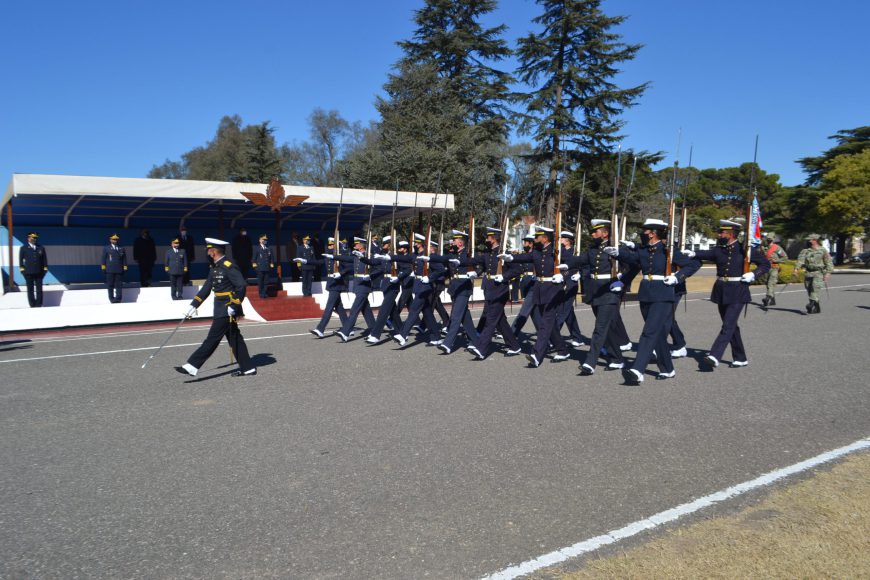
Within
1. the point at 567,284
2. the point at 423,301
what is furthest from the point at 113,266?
the point at 567,284

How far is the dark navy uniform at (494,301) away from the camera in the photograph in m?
9.41

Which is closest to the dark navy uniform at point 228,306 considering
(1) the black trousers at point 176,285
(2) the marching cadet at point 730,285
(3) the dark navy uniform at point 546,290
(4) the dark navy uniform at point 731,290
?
(3) the dark navy uniform at point 546,290

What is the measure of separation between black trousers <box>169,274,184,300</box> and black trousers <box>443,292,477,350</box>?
9.40 meters

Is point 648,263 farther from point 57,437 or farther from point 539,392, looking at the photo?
point 57,437

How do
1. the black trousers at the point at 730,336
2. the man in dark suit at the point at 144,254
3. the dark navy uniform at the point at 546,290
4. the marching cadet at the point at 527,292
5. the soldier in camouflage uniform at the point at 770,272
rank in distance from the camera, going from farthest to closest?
the man in dark suit at the point at 144,254
the soldier in camouflage uniform at the point at 770,272
the marching cadet at the point at 527,292
the dark navy uniform at the point at 546,290
the black trousers at the point at 730,336

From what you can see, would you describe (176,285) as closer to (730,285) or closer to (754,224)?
(730,285)

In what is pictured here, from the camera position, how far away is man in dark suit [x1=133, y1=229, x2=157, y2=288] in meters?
20.1

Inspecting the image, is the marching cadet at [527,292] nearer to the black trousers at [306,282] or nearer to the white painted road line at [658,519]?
the white painted road line at [658,519]

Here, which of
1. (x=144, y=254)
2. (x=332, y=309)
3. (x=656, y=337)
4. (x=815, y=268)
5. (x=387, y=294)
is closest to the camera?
(x=656, y=337)

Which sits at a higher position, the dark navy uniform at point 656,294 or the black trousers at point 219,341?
the dark navy uniform at point 656,294

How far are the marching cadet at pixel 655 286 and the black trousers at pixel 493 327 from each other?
6.77 feet

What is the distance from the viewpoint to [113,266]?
16.0 m

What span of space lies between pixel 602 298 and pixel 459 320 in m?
2.42

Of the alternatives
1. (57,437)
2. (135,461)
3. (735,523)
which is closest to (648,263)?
(735,523)
